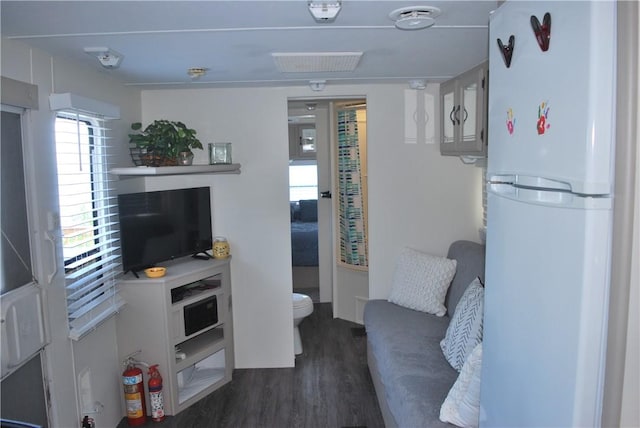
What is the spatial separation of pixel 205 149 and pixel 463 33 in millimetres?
2111

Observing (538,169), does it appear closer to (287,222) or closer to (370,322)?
(370,322)

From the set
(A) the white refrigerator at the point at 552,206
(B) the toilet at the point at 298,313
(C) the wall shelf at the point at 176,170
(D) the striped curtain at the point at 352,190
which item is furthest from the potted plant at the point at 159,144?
(A) the white refrigerator at the point at 552,206

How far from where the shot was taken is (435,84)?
11.5ft

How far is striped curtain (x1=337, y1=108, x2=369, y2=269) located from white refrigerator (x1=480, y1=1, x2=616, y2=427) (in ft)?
10.3

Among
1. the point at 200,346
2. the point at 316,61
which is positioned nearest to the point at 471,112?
the point at 316,61

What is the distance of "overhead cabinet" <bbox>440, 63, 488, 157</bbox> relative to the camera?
253 cm

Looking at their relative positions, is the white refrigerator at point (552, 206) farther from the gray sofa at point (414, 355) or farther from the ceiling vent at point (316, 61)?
the ceiling vent at point (316, 61)

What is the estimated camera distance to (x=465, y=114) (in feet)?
9.43

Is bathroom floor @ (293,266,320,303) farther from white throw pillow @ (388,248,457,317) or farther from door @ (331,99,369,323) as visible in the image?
white throw pillow @ (388,248,457,317)

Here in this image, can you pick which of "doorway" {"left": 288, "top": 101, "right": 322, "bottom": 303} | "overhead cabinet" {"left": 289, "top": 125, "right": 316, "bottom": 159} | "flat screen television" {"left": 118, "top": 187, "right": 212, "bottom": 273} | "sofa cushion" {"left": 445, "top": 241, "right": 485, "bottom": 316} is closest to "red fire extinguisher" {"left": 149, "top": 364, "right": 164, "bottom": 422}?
→ "flat screen television" {"left": 118, "top": 187, "right": 212, "bottom": 273}

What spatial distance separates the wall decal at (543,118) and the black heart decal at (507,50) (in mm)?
212

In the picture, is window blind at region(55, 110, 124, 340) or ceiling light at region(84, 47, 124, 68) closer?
ceiling light at region(84, 47, 124, 68)

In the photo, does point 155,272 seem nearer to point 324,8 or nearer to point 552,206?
point 324,8

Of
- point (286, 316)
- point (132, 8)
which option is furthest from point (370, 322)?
point (132, 8)
